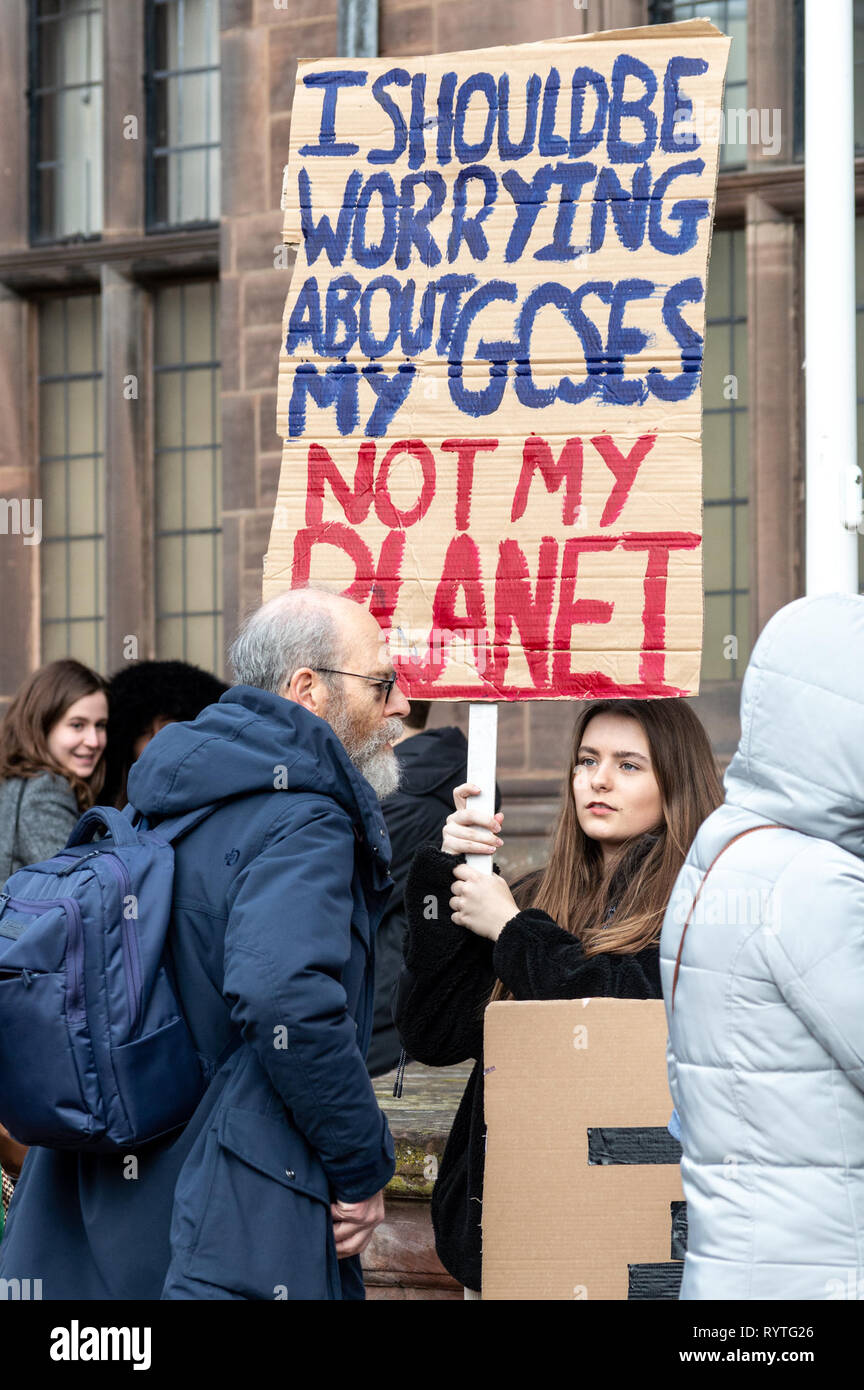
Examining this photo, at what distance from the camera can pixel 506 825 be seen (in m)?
6.75

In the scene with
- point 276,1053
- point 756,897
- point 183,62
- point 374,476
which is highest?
point 183,62

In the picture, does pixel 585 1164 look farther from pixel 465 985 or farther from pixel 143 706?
pixel 143 706

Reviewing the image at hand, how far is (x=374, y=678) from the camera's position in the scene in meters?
2.79

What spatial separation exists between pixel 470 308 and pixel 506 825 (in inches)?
144

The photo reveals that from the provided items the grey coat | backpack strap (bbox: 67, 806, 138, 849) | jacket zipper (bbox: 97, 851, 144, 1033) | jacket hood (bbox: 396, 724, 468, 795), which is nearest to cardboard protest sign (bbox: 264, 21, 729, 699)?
backpack strap (bbox: 67, 806, 138, 849)

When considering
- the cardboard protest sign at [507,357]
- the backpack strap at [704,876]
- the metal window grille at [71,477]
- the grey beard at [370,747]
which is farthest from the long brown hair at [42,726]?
the backpack strap at [704,876]

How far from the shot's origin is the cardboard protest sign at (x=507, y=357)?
10.4 feet

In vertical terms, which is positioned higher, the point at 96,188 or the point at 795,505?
the point at 96,188

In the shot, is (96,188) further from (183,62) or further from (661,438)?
(661,438)

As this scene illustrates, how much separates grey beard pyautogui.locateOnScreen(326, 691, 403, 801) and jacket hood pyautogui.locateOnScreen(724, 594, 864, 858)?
2.83 feet

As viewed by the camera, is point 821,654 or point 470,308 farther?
point 470,308

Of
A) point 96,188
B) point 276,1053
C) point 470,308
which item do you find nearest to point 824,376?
point 470,308

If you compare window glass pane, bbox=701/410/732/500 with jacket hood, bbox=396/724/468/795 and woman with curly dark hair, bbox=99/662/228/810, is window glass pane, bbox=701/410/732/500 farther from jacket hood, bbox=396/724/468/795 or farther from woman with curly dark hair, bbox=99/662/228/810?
jacket hood, bbox=396/724/468/795

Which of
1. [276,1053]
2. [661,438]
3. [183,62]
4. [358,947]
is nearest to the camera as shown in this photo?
[276,1053]
